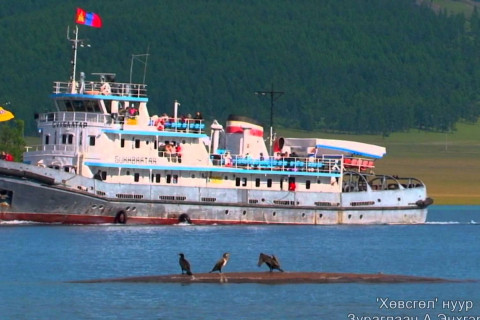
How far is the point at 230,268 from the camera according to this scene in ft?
208

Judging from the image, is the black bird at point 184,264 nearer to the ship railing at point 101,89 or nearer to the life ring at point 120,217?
the life ring at point 120,217

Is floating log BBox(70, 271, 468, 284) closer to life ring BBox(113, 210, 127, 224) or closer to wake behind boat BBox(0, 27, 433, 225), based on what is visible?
wake behind boat BBox(0, 27, 433, 225)

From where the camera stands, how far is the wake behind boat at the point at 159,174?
81.3 meters

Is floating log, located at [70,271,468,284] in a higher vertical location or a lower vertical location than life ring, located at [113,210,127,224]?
lower


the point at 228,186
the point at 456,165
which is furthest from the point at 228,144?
the point at 456,165

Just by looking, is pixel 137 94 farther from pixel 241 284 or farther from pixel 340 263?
pixel 241 284

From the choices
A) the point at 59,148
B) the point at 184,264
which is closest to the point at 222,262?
the point at 184,264

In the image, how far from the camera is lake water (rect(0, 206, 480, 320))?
51.4 metres

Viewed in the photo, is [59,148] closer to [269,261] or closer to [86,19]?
[86,19]

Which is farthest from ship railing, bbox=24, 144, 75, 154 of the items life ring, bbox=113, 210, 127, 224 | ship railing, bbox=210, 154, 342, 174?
ship railing, bbox=210, 154, 342, 174

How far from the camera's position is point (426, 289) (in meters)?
56.5

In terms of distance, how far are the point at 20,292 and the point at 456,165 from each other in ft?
439

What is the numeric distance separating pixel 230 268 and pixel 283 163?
87.0 ft

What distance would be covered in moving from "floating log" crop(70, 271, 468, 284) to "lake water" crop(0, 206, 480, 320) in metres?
0.58
